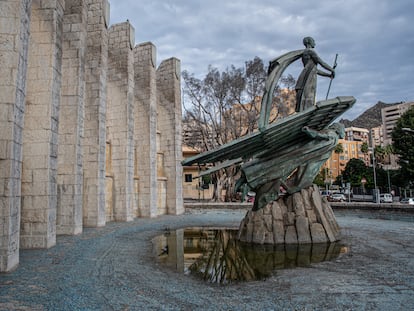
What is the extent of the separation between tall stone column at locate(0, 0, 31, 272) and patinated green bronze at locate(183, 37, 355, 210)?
3.89 m

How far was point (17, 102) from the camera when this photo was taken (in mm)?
6316

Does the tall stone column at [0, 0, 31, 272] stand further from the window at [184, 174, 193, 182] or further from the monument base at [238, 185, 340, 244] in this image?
the window at [184, 174, 193, 182]

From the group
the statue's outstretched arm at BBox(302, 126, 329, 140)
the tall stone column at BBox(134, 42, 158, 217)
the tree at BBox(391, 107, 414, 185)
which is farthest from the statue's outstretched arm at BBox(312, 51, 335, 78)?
the tree at BBox(391, 107, 414, 185)

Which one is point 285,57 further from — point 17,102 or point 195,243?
point 17,102

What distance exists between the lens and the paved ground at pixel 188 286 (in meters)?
4.05

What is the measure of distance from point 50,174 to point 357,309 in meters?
8.05

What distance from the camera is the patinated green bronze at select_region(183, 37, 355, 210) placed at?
8.45 meters

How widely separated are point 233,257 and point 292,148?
3706mm

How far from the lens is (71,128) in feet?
38.6

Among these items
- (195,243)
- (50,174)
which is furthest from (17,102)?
(195,243)

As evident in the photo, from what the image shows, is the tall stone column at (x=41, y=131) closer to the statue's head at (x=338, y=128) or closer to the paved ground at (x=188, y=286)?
the paved ground at (x=188, y=286)

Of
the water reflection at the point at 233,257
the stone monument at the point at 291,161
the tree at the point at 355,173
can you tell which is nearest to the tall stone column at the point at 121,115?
the water reflection at the point at 233,257

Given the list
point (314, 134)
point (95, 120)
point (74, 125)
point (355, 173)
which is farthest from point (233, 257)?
point (355, 173)

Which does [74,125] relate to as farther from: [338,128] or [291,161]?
[338,128]
